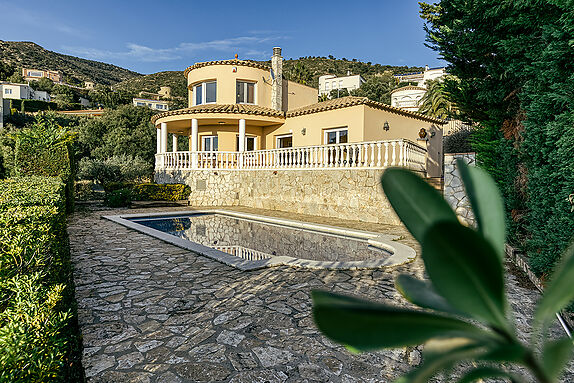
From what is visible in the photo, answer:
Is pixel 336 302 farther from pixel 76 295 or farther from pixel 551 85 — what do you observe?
pixel 76 295

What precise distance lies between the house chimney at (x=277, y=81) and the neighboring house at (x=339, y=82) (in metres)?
48.8

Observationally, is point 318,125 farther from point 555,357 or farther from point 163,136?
point 555,357

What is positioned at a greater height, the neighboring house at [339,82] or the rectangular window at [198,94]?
the neighboring house at [339,82]

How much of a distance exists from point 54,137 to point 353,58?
88.0 metres

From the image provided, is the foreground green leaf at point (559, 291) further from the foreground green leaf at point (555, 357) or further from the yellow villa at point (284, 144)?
the yellow villa at point (284, 144)

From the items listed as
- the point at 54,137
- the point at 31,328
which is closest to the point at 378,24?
the point at 54,137

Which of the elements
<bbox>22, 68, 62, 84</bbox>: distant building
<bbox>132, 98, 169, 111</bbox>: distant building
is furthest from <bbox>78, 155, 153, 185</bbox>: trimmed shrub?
<bbox>22, 68, 62, 84</bbox>: distant building

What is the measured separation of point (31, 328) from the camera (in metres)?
1.91

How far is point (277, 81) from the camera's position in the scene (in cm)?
1975

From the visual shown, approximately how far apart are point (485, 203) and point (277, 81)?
20.3 meters

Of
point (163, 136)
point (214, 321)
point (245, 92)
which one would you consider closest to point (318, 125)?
point (245, 92)

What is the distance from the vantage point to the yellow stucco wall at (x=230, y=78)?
19.1 metres

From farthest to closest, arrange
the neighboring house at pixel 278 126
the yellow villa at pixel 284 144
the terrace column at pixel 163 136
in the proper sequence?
the terrace column at pixel 163 136
the neighboring house at pixel 278 126
the yellow villa at pixel 284 144

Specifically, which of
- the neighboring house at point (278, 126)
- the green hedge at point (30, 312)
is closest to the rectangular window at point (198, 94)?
the neighboring house at point (278, 126)
